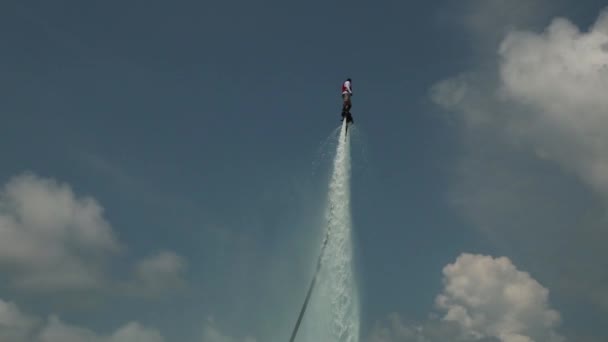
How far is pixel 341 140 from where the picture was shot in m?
137

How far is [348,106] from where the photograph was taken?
12888cm

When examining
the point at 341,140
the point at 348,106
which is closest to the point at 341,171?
the point at 341,140

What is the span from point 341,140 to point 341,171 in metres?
11.3

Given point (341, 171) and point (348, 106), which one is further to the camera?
point (341, 171)

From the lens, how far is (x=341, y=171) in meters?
146

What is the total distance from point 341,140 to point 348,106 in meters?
10.9

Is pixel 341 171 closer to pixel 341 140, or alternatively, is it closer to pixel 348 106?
pixel 341 140

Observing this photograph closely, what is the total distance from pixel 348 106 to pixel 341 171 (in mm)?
22170
